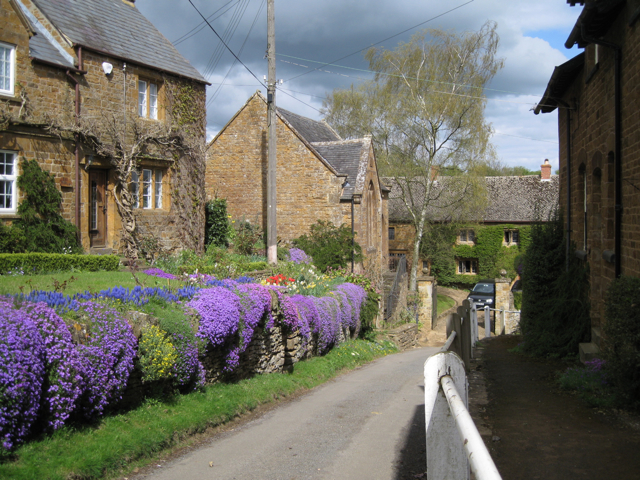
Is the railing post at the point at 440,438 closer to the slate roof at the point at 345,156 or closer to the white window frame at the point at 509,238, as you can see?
the slate roof at the point at 345,156

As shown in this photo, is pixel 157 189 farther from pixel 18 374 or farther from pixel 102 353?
pixel 18 374

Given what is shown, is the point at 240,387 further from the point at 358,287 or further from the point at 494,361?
the point at 358,287

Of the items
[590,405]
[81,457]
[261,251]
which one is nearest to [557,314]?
[590,405]

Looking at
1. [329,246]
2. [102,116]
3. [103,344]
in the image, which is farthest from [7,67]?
[329,246]

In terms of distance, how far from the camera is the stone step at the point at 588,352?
9680mm

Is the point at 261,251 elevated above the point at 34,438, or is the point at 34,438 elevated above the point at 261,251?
the point at 261,251

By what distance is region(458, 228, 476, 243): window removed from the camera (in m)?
44.9

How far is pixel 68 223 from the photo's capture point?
15.4 metres

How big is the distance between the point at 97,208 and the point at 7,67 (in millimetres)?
4688

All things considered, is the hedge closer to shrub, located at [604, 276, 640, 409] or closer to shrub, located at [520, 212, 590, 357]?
shrub, located at [520, 212, 590, 357]

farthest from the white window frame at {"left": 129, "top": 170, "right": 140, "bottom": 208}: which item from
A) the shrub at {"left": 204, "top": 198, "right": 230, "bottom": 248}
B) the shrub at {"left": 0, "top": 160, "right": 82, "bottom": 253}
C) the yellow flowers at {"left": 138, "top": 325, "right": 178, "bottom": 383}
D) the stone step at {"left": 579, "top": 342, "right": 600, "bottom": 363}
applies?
the stone step at {"left": 579, "top": 342, "right": 600, "bottom": 363}

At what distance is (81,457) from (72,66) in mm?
13123

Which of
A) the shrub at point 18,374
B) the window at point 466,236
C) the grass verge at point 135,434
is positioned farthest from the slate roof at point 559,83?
the window at point 466,236

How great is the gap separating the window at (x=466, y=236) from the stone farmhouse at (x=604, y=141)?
32.0 meters
